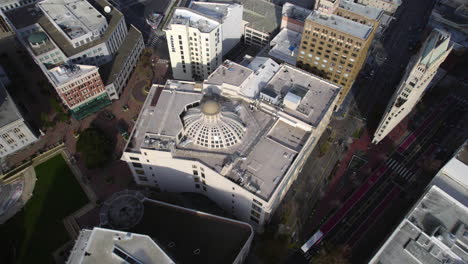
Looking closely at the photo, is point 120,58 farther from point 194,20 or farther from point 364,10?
point 364,10

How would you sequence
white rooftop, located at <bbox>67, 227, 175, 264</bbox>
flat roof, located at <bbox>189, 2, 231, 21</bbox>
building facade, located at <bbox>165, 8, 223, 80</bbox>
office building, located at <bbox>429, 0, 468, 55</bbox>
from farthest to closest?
office building, located at <bbox>429, 0, 468, 55</bbox> → flat roof, located at <bbox>189, 2, 231, 21</bbox> → building facade, located at <bbox>165, 8, 223, 80</bbox> → white rooftop, located at <bbox>67, 227, 175, 264</bbox>

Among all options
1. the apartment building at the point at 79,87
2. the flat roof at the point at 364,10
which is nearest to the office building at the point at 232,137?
the apartment building at the point at 79,87

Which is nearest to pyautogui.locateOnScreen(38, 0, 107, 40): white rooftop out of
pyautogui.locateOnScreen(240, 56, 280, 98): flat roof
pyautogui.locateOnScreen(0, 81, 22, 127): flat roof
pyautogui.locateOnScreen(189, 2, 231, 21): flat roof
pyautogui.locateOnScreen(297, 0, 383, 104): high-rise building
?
pyautogui.locateOnScreen(0, 81, 22, 127): flat roof

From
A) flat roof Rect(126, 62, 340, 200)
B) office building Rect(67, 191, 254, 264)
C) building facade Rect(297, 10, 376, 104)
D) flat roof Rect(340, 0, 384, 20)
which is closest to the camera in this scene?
office building Rect(67, 191, 254, 264)

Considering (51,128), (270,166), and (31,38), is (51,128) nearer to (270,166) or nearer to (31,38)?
(31,38)

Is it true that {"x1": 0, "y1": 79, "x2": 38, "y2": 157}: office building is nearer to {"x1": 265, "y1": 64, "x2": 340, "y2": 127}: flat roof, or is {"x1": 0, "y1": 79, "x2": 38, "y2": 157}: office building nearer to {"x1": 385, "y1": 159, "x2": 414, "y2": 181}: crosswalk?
{"x1": 265, "y1": 64, "x2": 340, "y2": 127}: flat roof

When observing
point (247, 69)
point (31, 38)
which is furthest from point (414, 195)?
point (31, 38)

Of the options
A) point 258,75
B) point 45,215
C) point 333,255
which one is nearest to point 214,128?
point 258,75
